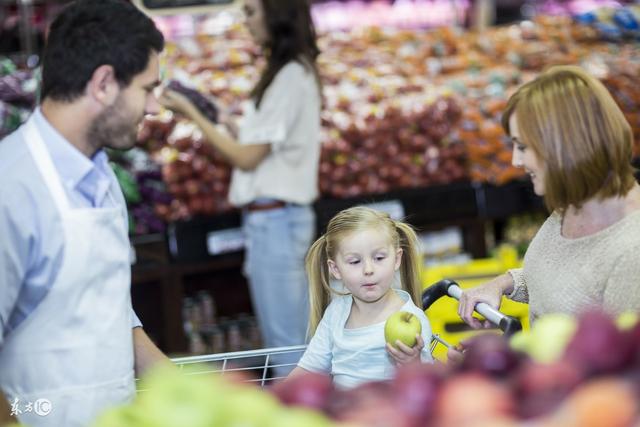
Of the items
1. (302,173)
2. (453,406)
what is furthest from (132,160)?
(453,406)

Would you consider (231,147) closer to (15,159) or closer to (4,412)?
(15,159)

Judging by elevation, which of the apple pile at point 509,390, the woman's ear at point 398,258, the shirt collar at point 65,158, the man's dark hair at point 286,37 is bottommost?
the woman's ear at point 398,258

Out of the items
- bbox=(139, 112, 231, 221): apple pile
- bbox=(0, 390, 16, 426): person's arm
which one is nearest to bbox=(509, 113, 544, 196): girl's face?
bbox=(0, 390, 16, 426): person's arm

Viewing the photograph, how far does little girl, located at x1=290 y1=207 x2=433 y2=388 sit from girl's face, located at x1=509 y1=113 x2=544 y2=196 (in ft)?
1.53

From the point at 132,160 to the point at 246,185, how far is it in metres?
0.78

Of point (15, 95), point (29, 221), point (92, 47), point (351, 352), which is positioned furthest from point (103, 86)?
point (15, 95)

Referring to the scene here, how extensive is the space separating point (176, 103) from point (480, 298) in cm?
195

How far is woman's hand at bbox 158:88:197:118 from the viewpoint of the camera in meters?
4.09

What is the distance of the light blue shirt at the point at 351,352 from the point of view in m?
2.51

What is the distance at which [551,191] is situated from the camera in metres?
2.22

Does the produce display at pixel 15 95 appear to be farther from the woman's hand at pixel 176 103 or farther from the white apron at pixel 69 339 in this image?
the white apron at pixel 69 339

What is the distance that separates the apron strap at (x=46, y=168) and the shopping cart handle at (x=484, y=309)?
93cm

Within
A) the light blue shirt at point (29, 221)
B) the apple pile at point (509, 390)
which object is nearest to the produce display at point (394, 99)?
the light blue shirt at point (29, 221)

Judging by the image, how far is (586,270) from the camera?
7.41 feet
